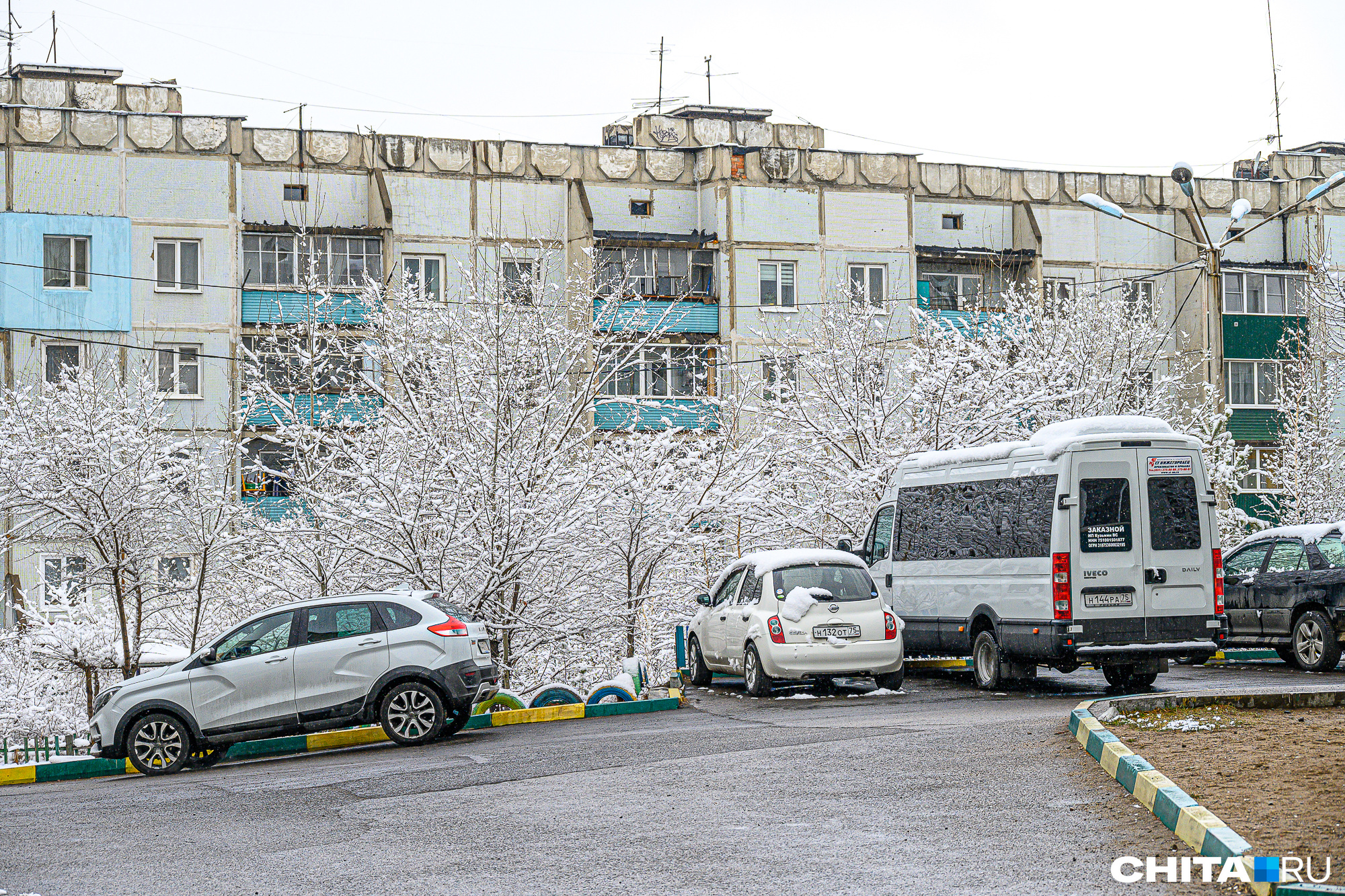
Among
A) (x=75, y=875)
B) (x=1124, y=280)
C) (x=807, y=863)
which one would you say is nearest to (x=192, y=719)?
(x=75, y=875)

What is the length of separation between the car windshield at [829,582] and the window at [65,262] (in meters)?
31.7

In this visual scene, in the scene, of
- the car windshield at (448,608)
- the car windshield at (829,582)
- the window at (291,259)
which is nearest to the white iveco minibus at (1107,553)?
the car windshield at (829,582)

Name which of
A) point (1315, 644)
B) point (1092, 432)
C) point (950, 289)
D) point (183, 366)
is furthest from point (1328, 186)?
point (183, 366)

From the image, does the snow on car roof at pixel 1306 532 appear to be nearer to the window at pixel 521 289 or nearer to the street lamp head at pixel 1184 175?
the street lamp head at pixel 1184 175

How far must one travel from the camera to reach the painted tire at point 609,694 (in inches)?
748

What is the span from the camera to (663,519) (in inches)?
959

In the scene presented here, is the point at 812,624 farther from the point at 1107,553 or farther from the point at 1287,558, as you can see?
the point at 1287,558

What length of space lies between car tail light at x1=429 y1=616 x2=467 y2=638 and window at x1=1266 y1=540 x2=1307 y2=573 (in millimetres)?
11653

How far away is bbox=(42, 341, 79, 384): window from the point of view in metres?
44.6

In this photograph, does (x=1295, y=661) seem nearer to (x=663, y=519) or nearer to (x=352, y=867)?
(x=663, y=519)

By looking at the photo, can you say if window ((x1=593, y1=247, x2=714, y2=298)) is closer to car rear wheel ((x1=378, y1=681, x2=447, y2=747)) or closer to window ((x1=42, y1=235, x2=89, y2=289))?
window ((x1=42, y1=235, x2=89, y2=289))

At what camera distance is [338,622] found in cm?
1655

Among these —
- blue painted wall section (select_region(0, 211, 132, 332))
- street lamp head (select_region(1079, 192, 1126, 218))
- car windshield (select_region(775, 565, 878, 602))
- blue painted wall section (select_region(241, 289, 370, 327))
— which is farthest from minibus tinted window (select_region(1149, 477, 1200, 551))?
blue painted wall section (select_region(0, 211, 132, 332))

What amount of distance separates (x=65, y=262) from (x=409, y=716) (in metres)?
33.0
